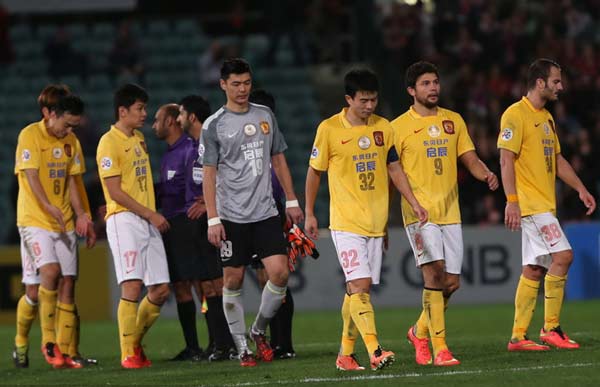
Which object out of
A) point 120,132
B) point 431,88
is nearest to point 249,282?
point 120,132

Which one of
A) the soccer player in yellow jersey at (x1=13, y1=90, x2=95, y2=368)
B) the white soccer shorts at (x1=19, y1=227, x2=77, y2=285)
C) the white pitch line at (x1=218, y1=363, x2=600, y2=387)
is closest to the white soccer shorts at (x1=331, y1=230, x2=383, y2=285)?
the white pitch line at (x1=218, y1=363, x2=600, y2=387)

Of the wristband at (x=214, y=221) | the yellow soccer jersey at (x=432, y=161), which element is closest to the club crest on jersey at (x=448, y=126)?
the yellow soccer jersey at (x=432, y=161)

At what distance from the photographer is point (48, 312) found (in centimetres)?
1230

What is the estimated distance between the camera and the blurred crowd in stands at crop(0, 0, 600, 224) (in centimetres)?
2348

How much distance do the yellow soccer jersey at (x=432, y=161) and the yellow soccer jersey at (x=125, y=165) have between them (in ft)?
7.79

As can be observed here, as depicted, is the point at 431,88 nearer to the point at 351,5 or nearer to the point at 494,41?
the point at 494,41

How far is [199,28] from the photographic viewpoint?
2634cm

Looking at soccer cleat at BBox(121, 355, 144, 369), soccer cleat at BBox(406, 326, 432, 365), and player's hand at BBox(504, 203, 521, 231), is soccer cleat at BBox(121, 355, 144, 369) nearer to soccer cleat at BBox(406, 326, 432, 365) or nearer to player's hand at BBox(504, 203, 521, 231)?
soccer cleat at BBox(406, 326, 432, 365)

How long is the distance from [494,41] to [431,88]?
47.3ft

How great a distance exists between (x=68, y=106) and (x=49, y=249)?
4.12ft

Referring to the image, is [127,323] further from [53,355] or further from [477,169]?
[477,169]

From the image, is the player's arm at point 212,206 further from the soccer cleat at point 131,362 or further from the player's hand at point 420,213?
the soccer cleat at point 131,362

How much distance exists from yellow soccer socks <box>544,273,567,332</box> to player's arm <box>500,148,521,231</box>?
0.65 metres

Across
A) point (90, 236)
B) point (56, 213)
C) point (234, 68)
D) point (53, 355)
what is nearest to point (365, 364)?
point (234, 68)
